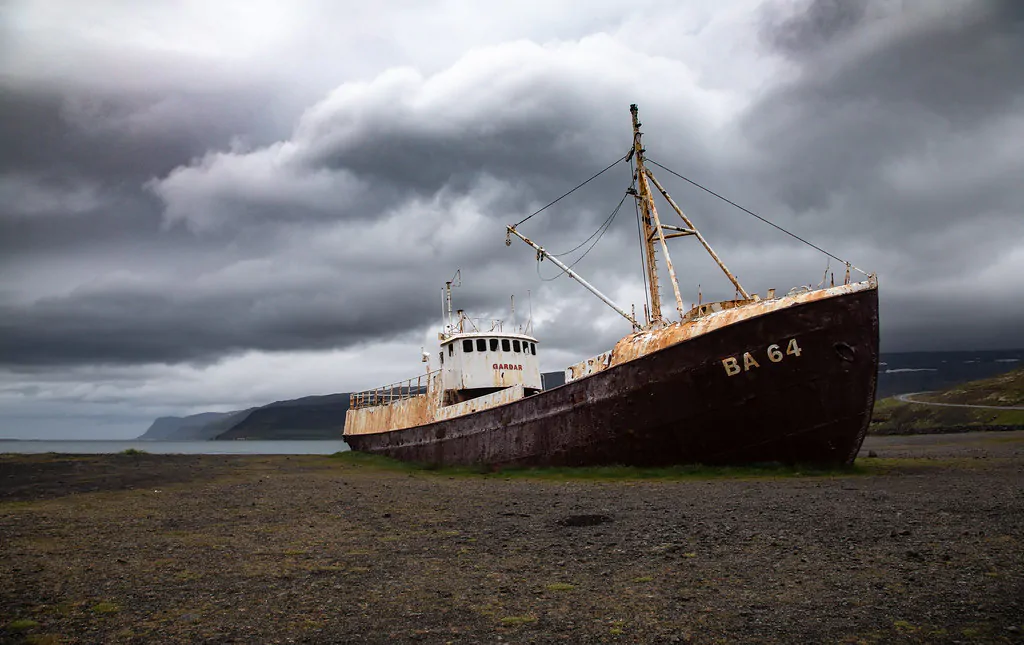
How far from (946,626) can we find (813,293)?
11.6 meters

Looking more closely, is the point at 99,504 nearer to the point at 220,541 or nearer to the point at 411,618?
the point at 220,541

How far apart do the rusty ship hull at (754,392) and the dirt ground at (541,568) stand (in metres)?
2.74

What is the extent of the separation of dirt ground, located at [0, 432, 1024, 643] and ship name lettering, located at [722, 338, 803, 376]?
314 centimetres

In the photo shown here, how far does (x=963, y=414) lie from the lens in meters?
51.2

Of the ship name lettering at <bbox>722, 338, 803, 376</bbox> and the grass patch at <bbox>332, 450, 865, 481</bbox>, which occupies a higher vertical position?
the ship name lettering at <bbox>722, 338, 803, 376</bbox>

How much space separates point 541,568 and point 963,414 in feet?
191

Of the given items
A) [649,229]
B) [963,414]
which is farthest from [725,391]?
[963,414]

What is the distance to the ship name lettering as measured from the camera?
571 inches

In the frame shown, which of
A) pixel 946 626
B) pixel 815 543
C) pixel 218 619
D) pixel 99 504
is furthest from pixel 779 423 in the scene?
pixel 99 504

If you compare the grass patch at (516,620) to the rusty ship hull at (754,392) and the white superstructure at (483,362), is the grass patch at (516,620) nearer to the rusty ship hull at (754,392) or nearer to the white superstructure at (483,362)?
the rusty ship hull at (754,392)

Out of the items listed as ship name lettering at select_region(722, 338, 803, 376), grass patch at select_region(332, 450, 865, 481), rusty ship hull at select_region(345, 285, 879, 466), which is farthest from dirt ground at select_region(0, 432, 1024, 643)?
ship name lettering at select_region(722, 338, 803, 376)

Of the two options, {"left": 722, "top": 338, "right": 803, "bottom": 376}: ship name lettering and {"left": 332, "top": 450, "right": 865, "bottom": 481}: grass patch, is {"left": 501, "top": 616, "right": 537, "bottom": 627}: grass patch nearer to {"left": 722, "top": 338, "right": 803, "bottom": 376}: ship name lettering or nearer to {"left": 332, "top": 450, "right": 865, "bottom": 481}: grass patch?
{"left": 332, "top": 450, "right": 865, "bottom": 481}: grass patch

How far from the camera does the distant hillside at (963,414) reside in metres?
42.8

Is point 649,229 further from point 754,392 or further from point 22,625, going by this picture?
point 22,625
